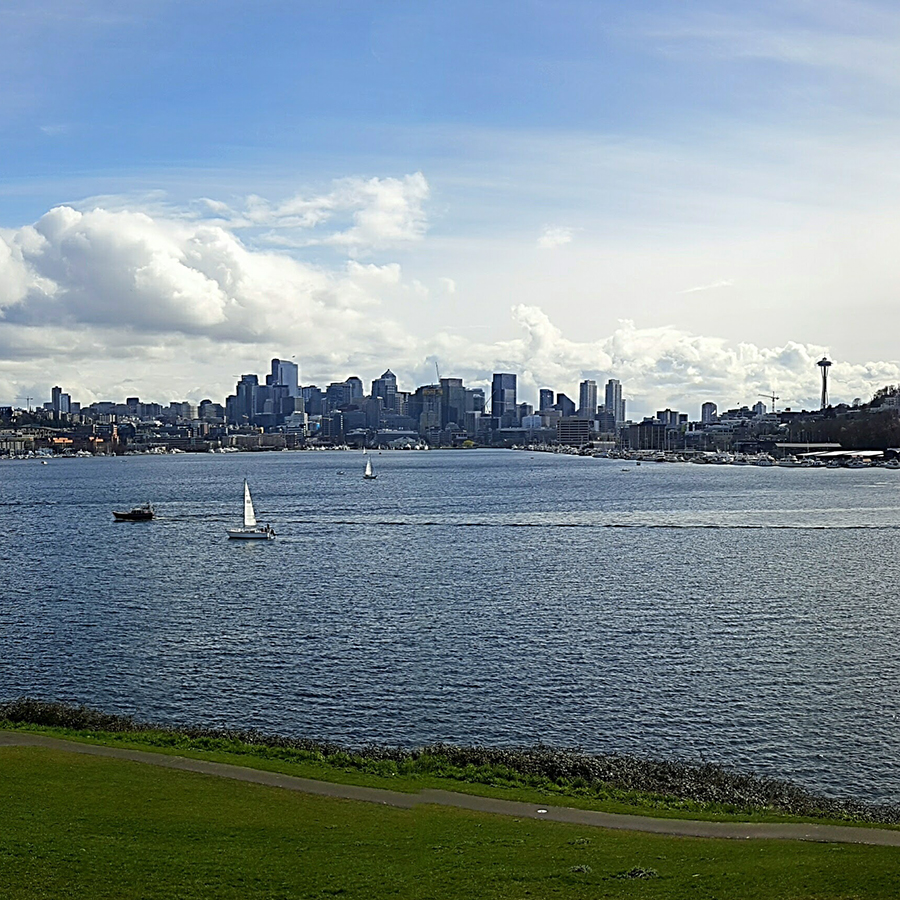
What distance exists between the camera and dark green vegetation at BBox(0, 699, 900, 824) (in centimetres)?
2711

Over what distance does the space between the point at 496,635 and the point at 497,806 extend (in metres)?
27.6

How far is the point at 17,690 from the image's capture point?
41500mm

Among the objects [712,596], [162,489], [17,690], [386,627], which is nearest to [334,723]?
[17,690]

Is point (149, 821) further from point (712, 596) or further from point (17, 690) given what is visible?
point (712, 596)

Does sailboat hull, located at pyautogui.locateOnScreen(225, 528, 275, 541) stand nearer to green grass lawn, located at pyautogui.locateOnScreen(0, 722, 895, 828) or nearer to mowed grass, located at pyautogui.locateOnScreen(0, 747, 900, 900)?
green grass lawn, located at pyautogui.locateOnScreen(0, 722, 895, 828)

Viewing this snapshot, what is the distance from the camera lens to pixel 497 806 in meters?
25.0

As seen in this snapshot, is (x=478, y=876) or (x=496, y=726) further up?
(x=478, y=876)

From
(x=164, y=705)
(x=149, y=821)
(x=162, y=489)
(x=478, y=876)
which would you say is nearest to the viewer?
(x=478, y=876)

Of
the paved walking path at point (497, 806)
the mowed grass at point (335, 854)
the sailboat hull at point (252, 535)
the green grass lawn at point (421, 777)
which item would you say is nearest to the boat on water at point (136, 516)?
the sailboat hull at point (252, 535)

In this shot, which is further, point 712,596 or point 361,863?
point 712,596

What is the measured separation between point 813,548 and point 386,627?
49.2 metres

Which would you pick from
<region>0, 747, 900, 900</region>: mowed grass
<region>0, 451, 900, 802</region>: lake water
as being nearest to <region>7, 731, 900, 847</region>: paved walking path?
<region>0, 747, 900, 900</region>: mowed grass

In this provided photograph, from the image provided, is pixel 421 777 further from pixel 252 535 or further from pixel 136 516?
pixel 136 516

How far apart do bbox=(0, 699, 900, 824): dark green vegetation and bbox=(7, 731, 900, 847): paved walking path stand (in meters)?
0.92
